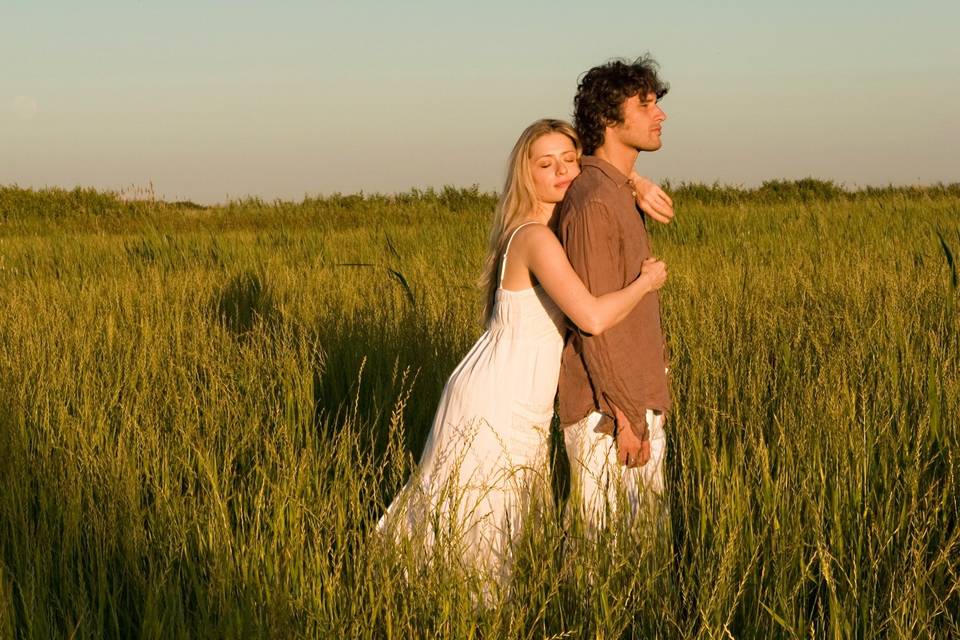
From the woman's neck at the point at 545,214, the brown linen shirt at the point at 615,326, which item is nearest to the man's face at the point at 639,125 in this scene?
the brown linen shirt at the point at 615,326

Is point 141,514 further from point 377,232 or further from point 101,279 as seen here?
point 377,232

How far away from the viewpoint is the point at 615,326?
8.75 feet

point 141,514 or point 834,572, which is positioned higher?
point 141,514

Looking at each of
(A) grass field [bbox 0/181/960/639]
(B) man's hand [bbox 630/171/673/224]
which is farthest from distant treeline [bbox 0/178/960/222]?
(B) man's hand [bbox 630/171/673/224]

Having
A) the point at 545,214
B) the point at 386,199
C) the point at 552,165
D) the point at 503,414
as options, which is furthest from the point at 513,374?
the point at 386,199

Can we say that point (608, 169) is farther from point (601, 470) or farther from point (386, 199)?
point (386, 199)

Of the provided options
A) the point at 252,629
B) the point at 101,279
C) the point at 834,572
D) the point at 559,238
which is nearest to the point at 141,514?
the point at 252,629

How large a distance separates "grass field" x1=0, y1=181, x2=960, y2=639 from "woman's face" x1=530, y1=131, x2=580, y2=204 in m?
0.76

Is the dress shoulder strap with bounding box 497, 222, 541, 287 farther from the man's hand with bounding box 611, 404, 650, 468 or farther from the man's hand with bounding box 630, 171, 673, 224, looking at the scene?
the man's hand with bounding box 611, 404, 650, 468

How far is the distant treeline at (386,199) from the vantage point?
52.3 ft

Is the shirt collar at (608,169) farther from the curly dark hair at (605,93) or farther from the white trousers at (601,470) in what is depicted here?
the white trousers at (601,470)

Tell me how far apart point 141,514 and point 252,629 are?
77 cm

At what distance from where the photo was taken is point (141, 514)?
9.20 feet

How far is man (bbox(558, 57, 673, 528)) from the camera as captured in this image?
8.48ft
